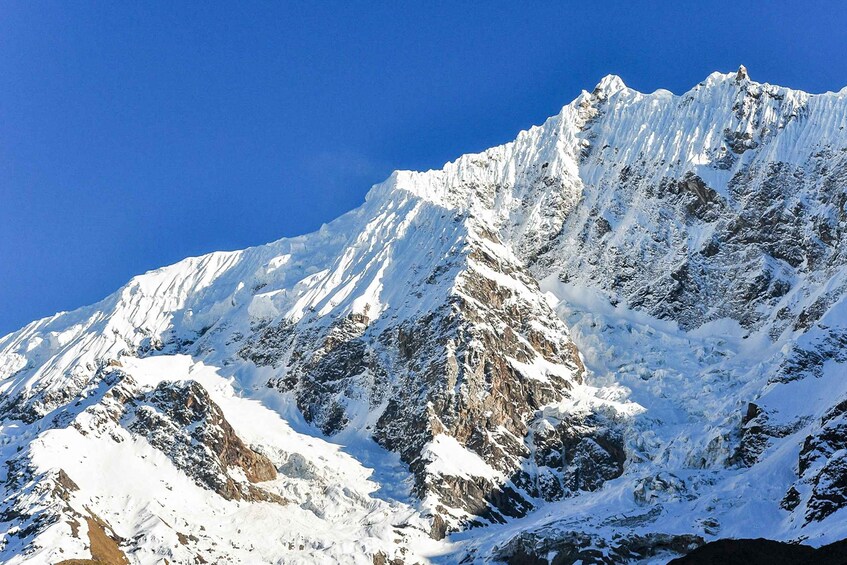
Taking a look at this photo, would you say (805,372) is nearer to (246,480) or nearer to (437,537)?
(437,537)

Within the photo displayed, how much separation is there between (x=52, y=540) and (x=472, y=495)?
6156 cm

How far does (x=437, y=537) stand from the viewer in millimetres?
183375

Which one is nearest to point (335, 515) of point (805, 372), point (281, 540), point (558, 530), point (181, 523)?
point (281, 540)

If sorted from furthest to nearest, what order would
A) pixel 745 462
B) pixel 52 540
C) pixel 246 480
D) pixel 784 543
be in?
pixel 246 480 < pixel 745 462 < pixel 52 540 < pixel 784 543

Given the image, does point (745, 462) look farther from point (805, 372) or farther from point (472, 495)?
point (472, 495)

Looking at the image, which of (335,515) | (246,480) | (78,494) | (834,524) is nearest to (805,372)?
(834,524)

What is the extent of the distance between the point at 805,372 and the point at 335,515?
7365cm

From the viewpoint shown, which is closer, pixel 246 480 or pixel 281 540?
pixel 281 540

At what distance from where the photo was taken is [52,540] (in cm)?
16800

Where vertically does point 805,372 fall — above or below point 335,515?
above

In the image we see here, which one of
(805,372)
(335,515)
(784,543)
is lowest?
(784,543)

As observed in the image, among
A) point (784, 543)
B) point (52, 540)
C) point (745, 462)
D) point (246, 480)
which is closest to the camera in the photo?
point (784, 543)

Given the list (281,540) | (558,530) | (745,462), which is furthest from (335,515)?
(745,462)

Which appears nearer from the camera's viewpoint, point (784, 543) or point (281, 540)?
point (784, 543)
